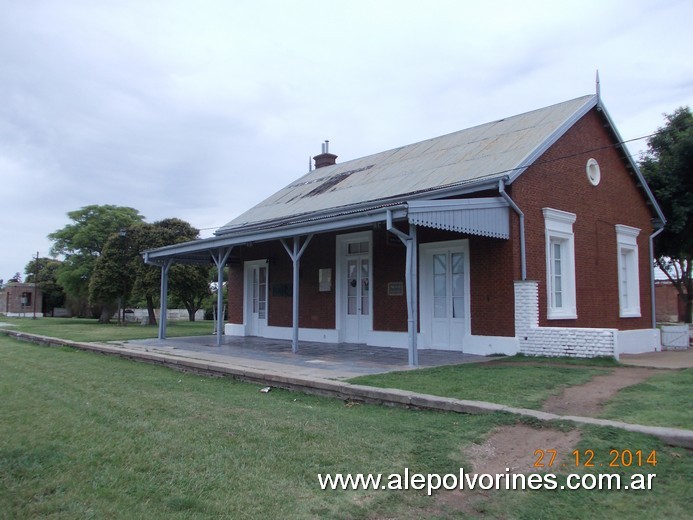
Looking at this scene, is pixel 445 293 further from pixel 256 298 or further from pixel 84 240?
pixel 84 240

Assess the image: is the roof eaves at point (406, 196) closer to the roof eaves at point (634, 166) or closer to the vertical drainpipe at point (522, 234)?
the vertical drainpipe at point (522, 234)

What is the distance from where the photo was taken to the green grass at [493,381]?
710cm

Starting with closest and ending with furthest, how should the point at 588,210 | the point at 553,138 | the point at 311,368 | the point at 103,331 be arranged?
1. the point at 311,368
2. the point at 553,138
3. the point at 588,210
4. the point at 103,331

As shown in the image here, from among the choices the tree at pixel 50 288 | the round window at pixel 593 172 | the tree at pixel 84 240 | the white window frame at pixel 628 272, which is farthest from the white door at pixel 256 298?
the tree at pixel 50 288

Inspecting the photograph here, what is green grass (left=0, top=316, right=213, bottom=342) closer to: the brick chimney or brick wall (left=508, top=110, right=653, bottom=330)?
the brick chimney

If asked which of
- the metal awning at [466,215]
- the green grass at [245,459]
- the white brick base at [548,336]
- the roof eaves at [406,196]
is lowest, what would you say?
the green grass at [245,459]

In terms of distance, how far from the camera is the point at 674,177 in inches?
679

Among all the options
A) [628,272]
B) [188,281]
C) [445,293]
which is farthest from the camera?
[188,281]

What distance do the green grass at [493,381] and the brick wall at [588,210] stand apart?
10.4 ft

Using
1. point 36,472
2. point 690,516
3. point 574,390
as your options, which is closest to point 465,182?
point 574,390

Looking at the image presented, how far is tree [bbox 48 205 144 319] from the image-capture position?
121 feet

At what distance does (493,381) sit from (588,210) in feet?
25.6

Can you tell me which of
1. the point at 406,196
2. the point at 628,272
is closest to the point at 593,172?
the point at 628,272

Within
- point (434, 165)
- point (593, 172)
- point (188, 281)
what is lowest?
point (188, 281)
